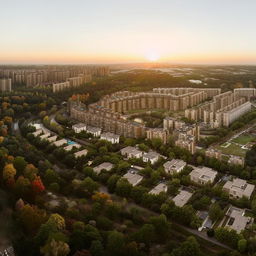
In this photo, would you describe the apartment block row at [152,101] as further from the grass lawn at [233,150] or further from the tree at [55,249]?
the tree at [55,249]

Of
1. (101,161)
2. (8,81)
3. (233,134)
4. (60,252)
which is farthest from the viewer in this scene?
(8,81)

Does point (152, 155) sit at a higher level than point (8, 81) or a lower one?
lower

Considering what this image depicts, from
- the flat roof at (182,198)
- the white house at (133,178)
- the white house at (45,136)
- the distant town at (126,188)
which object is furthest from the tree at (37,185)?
the white house at (45,136)

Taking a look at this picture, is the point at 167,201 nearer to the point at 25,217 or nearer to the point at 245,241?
the point at 245,241


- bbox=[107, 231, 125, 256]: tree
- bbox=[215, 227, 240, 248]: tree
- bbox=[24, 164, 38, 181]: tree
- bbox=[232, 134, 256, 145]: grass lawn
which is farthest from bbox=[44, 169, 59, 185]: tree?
bbox=[232, 134, 256, 145]: grass lawn

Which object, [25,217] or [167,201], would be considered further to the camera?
[167,201]

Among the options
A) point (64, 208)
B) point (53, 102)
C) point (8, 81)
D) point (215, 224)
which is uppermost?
point (8, 81)

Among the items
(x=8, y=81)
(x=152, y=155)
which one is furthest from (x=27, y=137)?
(x=8, y=81)

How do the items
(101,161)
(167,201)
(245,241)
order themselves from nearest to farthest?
1. (245,241)
2. (167,201)
3. (101,161)
